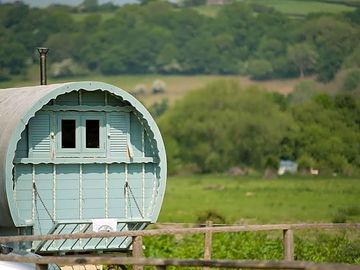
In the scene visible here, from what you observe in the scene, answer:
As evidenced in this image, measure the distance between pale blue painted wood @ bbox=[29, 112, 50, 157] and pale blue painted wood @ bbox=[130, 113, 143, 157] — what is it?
1317mm

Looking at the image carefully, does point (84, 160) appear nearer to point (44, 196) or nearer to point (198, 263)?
point (44, 196)

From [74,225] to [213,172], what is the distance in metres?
66.1

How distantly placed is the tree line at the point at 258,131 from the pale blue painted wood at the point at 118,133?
1603 inches

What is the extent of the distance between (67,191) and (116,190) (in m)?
0.79

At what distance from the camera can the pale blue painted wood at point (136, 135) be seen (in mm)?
20188

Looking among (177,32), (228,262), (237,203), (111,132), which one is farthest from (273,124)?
(228,262)

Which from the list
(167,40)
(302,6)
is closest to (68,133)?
(302,6)

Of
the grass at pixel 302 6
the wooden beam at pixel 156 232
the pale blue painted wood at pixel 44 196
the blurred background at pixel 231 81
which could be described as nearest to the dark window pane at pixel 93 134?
the pale blue painted wood at pixel 44 196

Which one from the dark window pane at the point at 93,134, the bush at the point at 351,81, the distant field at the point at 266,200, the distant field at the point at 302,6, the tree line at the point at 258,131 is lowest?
the distant field at the point at 266,200

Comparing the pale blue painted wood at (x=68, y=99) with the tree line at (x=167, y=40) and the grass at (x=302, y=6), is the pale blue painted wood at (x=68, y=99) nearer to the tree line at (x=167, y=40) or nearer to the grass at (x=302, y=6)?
the grass at (x=302, y=6)

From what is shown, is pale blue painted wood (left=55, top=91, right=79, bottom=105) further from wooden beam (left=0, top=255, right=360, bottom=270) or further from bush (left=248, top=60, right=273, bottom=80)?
bush (left=248, top=60, right=273, bottom=80)

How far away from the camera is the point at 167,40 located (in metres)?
136

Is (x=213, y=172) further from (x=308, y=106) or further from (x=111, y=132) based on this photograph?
(x=111, y=132)

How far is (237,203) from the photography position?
58.4 metres
